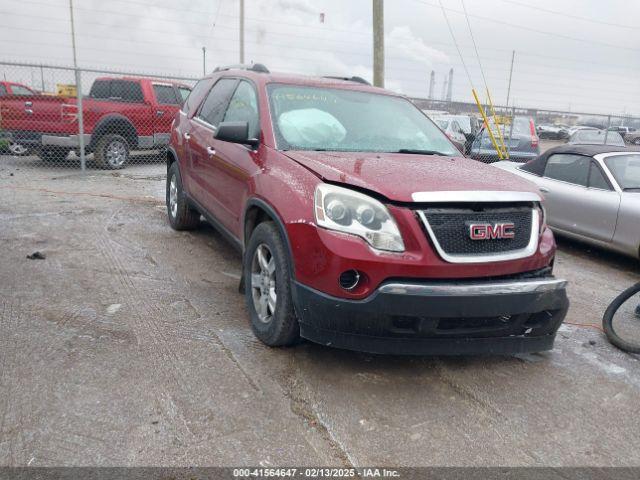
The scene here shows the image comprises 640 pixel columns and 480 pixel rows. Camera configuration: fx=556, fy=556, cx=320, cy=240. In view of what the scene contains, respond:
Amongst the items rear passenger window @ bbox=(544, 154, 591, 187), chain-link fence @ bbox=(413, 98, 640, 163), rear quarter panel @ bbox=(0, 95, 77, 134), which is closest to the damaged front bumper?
rear passenger window @ bbox=(544, 154, 591, 187)

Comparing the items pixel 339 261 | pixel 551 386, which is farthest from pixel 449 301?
pixel 551 386

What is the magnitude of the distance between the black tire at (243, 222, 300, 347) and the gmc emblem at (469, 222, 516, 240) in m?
Result: 1.06

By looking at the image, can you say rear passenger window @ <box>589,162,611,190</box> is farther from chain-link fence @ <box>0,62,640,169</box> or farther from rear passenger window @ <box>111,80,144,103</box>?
rear passenger window @ <box>111,80,144,103</box>

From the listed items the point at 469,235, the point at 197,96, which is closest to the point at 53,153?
the point at 197,96

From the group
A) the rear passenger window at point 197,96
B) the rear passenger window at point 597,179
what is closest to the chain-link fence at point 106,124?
the rear passenger window at point 597,179

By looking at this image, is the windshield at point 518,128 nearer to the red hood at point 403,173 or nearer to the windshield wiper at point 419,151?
the windshield wiper at point 419,151

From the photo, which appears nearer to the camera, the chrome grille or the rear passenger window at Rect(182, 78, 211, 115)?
the chrome grille

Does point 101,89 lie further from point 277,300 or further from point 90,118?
point 277,300

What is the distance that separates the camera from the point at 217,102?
532 cm

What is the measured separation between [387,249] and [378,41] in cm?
1162

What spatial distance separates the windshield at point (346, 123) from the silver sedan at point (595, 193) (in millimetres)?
2690

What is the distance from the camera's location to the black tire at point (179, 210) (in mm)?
6217

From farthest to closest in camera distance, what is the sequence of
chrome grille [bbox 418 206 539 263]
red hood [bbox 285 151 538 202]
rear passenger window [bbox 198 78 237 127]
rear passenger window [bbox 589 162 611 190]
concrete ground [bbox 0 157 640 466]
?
rear passenger window [bbox 589 162 611 190] < rear passenger window [bbox 198 78 237 127] < red hood [bbox 285 151 538 202] < chrome grille [bbox 418 206 539 263] < concrete ground [bbox 0 157 640 466]

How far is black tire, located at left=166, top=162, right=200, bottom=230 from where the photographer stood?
622cm
